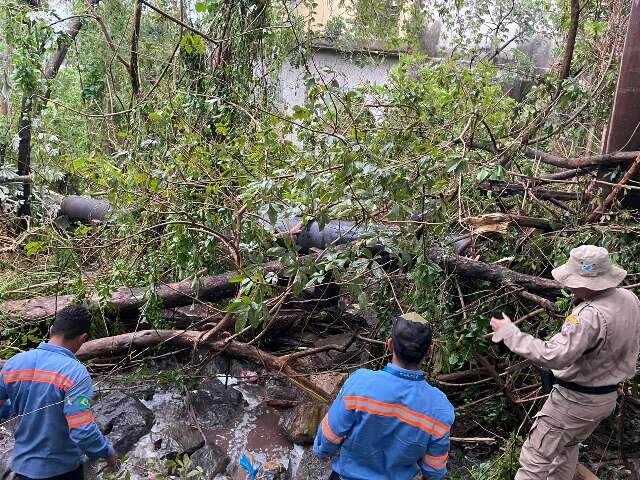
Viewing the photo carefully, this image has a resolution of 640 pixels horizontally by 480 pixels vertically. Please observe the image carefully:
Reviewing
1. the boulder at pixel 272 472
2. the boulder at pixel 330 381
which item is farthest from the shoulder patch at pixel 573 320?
the boulder at pixel 272 472

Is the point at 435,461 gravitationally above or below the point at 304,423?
above

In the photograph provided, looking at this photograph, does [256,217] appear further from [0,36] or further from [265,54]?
[0,36]

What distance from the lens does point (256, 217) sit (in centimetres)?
379

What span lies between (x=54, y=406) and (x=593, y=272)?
2.51 metres

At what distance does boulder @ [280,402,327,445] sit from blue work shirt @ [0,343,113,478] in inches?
60.9

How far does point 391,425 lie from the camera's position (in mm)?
1924

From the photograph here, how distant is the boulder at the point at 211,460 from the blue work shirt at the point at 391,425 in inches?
67.7

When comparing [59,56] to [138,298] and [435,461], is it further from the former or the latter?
[435,461]

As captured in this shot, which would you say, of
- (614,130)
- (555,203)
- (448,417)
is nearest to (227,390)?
(448,417)

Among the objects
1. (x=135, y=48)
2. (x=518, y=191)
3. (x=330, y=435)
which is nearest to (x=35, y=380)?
(x=330, y=435)

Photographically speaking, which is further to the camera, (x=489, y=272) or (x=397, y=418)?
(x=489, y=272)

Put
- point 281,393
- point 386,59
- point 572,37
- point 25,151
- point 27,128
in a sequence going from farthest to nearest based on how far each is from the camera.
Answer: point 386,59 → point 25,151 → point 27,128 → point 572,37 → point 281,393

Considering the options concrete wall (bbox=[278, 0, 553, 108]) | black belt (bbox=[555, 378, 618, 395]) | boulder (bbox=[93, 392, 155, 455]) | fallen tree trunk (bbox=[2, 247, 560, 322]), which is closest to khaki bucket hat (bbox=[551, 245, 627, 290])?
black belt (bbox=[555, 378, 618, 395])

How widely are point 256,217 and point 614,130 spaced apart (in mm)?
2619
